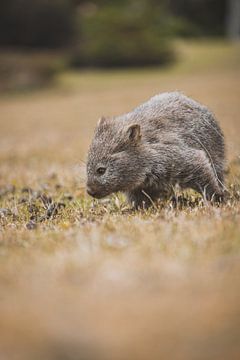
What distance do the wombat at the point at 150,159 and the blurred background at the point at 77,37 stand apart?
82.0ft

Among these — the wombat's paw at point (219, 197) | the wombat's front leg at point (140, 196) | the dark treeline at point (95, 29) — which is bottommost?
the wombat's front leg at point (140, 196)

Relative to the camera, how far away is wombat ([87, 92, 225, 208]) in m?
4.97

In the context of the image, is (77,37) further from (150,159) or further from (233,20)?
(150,159)

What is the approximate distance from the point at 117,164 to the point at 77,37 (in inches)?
1138

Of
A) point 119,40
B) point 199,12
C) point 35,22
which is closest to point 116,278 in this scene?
point 35,22

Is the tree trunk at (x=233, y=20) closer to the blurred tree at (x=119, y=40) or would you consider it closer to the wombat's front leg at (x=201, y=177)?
the blurred tree at (x=119, y=40)

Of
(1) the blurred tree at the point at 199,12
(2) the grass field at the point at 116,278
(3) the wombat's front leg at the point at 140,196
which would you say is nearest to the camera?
(2) the grass field at the point at 116,278

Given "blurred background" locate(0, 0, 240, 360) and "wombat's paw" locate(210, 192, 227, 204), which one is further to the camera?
"wombat's paw" locate(210, 192, 227, 204)

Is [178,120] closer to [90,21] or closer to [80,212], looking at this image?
[80,212]

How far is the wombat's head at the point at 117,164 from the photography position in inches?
198

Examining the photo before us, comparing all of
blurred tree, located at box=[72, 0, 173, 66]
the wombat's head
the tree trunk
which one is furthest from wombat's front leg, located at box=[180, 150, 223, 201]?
the tree trunk

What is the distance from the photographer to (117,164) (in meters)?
5.04

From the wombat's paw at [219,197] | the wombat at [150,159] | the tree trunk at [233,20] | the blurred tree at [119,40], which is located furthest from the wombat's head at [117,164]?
the tree trunk at [233,20]

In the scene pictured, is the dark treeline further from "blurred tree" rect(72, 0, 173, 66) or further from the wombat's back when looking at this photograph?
the wombat's back
